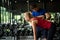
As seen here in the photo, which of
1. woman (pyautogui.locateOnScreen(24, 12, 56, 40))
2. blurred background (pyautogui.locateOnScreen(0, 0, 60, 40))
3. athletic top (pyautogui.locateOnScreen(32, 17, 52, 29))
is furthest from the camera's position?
blurred background (pyautogui.locateOnScreen(0, 0, 60, 40))

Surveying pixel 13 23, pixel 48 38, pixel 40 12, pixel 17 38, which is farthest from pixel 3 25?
pixel 48 38

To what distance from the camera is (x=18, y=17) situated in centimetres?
789

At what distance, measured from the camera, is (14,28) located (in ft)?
23.7

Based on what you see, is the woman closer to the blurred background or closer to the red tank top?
the red tank top

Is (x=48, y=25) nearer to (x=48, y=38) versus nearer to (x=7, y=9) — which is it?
(x=48, y=38)

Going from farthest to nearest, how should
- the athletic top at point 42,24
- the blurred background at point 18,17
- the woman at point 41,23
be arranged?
the blurred background at point 18,17 → the athletic top at point 42,24 → the woman at point 41,23

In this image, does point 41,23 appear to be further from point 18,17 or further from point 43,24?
point 18,17

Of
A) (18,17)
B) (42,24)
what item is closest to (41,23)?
(42,24)

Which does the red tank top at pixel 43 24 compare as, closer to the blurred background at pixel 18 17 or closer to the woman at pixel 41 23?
the woman at pixel 41 23

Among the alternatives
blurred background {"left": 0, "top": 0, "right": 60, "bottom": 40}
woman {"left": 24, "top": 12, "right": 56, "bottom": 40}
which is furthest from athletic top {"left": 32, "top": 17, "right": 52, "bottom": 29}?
blurred background {"left": 0, "top": 0, "right": 60, "bottom": 40}

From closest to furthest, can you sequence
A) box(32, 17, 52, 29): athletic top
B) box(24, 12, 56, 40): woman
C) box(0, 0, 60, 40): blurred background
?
box(24, 12, 56, 40): woman
box(32, 17, 52, 29): athletic top
box(0, 0, 60, 40): blurred background

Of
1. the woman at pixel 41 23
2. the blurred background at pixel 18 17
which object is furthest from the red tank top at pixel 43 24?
the blurred background at pixel 18 17

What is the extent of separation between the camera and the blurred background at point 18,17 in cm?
714

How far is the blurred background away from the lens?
714 centimetres
